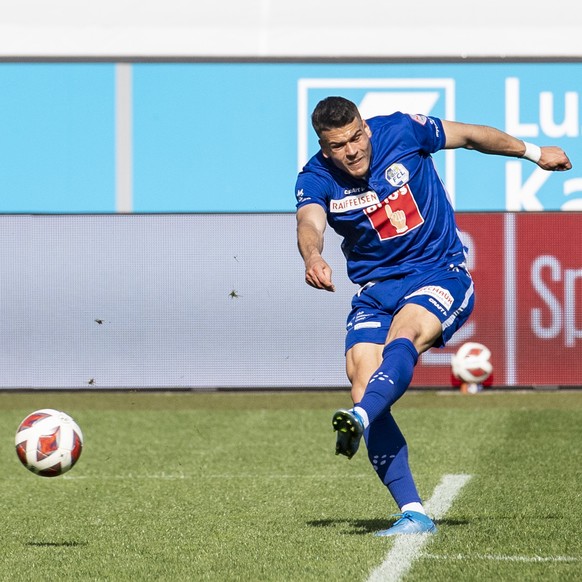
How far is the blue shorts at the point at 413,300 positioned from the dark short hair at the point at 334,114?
0.85m

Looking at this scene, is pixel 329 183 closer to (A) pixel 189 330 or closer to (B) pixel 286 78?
(A) pixel 189 330

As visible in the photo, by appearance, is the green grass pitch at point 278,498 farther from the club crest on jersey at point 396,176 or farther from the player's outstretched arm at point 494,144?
the player's outstretched arm at point 494,144

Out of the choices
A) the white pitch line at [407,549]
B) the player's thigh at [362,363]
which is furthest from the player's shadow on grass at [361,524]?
the player's thigh at [362,363]

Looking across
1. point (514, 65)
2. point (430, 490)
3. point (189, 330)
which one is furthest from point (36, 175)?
point (430, 490)

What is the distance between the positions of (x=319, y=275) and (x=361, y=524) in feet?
5.63

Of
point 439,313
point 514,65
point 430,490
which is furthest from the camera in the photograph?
point 514,65

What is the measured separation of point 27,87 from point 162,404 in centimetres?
689

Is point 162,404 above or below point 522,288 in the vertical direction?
below

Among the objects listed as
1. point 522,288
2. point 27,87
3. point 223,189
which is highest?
point 27,87

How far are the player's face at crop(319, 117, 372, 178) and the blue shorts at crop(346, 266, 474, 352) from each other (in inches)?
22.3

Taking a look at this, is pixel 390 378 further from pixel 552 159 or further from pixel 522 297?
pixel 522 297
